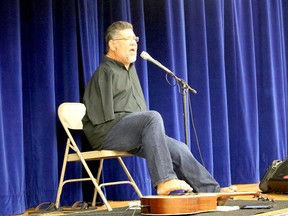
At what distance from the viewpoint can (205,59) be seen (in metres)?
4.74

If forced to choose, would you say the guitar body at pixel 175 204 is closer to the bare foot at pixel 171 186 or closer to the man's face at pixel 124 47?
the bare foot at pixel 171 186

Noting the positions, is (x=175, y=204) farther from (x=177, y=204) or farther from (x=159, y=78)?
(x=159, y=78)

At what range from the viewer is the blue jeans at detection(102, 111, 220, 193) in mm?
2965

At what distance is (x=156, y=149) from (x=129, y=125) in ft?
0.92

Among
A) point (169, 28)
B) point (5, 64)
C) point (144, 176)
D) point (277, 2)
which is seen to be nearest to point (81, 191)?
point (144, 176)

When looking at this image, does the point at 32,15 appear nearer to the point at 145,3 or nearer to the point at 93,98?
the point at 93,98

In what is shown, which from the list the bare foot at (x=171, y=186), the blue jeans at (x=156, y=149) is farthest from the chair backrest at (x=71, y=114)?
the bare foot at (x=171, y=186)

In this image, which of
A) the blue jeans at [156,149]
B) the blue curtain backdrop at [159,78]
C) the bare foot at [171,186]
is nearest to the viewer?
the bare foot at [171,186]

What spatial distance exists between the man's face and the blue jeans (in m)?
0.41

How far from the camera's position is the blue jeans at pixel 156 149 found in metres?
2.96

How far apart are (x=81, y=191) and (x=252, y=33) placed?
229 centimetres

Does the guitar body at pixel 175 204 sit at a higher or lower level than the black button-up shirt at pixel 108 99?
lower

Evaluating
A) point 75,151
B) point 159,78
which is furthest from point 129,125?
point 159,78

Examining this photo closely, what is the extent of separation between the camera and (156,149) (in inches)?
118
